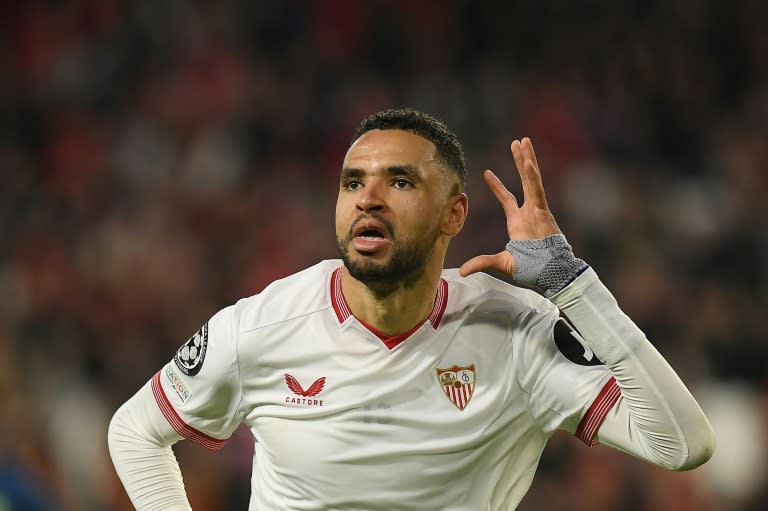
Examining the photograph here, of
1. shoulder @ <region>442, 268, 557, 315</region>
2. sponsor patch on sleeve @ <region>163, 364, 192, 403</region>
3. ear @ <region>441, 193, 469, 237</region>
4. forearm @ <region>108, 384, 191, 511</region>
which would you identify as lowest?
forearm @ <region>108, 384, 191, 511</region>

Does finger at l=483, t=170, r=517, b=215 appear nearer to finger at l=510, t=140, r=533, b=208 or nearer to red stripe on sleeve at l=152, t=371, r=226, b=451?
finger at l=510, t=140, r=533, b=208

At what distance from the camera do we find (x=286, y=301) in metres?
3.20

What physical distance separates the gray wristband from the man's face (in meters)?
0.27

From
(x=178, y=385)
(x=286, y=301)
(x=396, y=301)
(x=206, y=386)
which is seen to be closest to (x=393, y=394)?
(x=396, y=301)

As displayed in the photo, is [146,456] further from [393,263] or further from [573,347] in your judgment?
[573,347]

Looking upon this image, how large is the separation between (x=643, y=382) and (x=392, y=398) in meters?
0.66

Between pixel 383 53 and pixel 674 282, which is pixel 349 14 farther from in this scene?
pixel 674 282

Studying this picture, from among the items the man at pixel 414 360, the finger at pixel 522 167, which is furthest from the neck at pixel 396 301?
the finger at pixel 522 167

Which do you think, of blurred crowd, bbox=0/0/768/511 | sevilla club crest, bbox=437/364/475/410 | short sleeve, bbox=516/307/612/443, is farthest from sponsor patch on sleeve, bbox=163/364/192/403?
blurred crowd, bbox=0/0/768/511

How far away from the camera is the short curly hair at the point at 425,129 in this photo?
3.14 metres

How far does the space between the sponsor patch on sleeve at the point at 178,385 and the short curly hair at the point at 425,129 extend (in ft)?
2.75

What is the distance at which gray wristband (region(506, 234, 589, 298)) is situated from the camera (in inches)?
113

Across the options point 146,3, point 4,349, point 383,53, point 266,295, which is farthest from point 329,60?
point 266,295

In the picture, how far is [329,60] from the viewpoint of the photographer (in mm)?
9797
